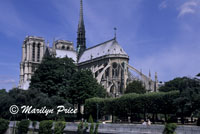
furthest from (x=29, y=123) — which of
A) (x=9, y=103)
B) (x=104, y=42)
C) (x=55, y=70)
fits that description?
(x=104, y=42)

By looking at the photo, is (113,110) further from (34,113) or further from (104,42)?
(104,42)

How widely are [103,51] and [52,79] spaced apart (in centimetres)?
4354

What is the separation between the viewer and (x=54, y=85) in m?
56.2

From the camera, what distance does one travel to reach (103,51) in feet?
322

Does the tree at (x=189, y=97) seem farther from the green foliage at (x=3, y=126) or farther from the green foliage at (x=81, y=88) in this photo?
the green foliage at (x=3, y=126)

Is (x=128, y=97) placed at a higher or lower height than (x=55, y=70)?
lower

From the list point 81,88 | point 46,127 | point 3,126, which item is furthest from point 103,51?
point 46,127

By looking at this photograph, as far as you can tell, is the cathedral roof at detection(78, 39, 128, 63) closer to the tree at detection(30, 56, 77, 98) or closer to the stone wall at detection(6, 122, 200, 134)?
the tree at detection(30, 56, 77, 98)

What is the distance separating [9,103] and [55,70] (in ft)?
41.1

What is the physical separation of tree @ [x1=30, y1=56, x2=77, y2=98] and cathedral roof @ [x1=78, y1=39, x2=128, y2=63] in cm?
3506

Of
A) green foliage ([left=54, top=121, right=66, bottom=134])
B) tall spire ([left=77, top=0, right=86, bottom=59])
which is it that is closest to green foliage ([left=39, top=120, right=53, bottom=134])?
green foliage ([left=54, top=121, right=66, bottom=134])

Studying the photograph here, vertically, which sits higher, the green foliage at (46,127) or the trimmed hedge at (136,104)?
the trimmed hedge at (136,104)

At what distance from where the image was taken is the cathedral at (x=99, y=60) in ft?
282

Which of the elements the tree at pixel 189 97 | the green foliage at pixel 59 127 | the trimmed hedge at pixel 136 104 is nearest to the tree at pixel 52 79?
the trimmed hedge at pixel 136 104
